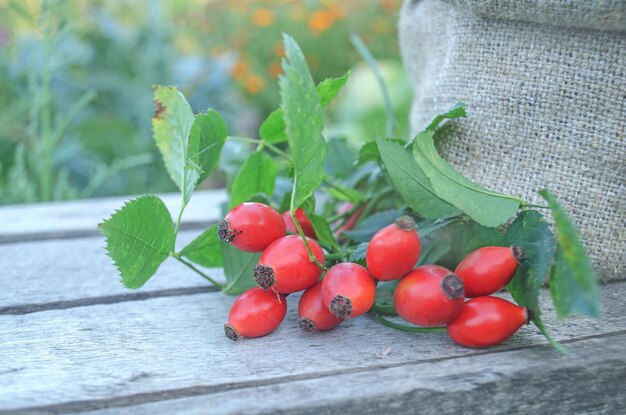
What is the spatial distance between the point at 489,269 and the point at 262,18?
11.3ft

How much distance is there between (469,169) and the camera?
769mm

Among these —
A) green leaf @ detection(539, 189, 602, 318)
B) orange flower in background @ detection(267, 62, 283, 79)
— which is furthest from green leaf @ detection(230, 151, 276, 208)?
orange flower in background @ detection(267, 62, 283, 79)

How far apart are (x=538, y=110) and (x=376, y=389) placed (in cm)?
36

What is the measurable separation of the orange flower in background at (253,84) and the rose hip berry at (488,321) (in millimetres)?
2872

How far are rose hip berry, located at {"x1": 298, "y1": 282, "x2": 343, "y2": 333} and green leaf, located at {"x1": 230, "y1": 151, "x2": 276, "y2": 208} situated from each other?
0.19m

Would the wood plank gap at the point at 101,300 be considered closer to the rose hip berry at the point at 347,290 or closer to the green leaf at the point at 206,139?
the green leaf at the point at 206,139

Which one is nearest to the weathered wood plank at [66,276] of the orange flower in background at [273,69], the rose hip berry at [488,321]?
the rose hip berry at [488,321]

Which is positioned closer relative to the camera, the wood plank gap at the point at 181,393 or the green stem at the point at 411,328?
the wood plank gap at the point at 181,393

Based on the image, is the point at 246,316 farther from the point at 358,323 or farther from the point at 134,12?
the point at 134,12

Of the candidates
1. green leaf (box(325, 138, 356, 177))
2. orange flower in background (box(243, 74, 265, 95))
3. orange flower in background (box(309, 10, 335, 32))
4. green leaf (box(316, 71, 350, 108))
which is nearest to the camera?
green leaf (box(316, 71, 350, 108))

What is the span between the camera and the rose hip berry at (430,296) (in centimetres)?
57

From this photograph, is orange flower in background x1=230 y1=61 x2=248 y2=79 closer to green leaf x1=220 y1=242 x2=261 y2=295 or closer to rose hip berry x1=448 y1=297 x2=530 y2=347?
green leaf x1=220 y1=242 x2=261 y2=295

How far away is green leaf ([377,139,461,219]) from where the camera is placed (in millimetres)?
677

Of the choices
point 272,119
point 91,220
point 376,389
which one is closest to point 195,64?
point 91,220
